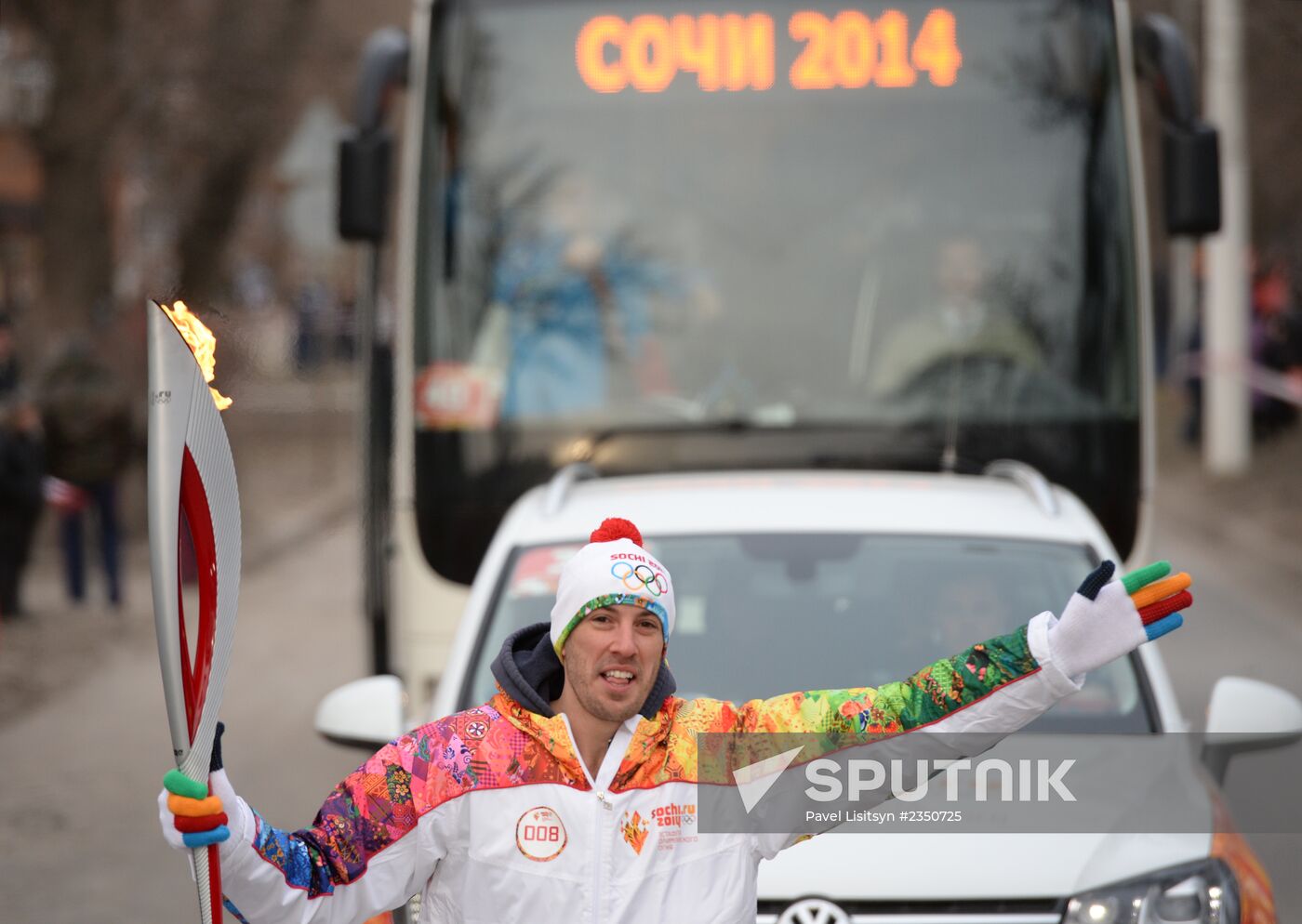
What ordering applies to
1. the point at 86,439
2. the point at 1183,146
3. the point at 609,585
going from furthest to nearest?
the point at 86,439 → the point at 1183,146 → the point at 609,585

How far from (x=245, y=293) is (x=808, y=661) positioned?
32.5m

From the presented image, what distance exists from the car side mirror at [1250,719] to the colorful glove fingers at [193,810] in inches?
98.1

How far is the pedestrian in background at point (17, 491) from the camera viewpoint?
12297 millimetres

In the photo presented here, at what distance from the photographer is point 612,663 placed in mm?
2836

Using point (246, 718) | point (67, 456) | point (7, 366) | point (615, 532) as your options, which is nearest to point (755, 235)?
point (615, 532)

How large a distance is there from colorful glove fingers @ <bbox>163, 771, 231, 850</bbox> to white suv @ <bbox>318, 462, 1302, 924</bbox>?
148 cm

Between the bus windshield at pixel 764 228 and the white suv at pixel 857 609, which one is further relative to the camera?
the bus windshield at pixel 764 228

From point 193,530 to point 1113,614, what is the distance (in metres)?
1.28

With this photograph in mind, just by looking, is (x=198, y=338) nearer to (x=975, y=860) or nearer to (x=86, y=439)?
(x=975, y=860)

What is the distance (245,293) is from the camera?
118 feet

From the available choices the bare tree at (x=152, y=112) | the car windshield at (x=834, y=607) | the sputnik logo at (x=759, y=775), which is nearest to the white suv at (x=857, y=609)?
the car windshield at (x=834, y=607)

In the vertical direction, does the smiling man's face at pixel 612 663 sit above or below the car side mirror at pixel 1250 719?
above

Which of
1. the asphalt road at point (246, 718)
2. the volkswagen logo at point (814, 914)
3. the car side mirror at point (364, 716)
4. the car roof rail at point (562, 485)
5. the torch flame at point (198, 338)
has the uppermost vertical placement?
the torch flame at point (198, 338)

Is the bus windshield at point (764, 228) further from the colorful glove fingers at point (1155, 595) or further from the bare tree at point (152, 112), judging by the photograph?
the bare tree at point (152, 112)
